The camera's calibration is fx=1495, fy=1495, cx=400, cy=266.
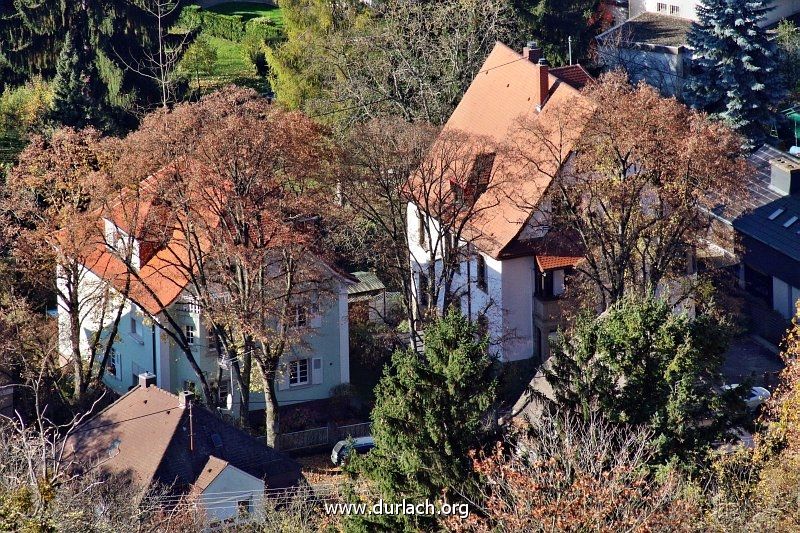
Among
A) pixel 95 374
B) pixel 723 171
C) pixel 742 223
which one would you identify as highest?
pixel 723 171

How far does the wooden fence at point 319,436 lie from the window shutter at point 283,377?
1835 mm

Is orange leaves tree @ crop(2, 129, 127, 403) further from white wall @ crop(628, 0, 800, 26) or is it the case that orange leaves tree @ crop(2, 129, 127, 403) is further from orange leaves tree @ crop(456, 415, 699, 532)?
white wall @ crop(628, 0, 800, 26)

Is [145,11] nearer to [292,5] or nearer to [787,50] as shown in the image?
[292,5]

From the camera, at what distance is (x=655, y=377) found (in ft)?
94.4

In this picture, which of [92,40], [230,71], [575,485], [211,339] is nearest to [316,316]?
[211,339]

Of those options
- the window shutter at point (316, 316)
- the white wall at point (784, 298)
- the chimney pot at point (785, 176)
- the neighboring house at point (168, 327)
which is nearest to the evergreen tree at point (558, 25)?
the chimney pot at point (785, 176)

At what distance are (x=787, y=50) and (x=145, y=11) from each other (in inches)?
1016

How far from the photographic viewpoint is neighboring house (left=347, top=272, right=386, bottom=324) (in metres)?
46.7

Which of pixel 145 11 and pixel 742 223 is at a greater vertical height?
pixel 145 11

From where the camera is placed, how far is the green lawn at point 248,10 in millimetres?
76375

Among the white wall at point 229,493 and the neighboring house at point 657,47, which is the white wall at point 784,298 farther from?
the white wall at point 229,493

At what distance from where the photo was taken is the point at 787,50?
60656 mm

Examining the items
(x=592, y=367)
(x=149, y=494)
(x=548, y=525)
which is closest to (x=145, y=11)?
(x=149, y=494)

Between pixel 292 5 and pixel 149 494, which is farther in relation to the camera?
pixel 292 5
